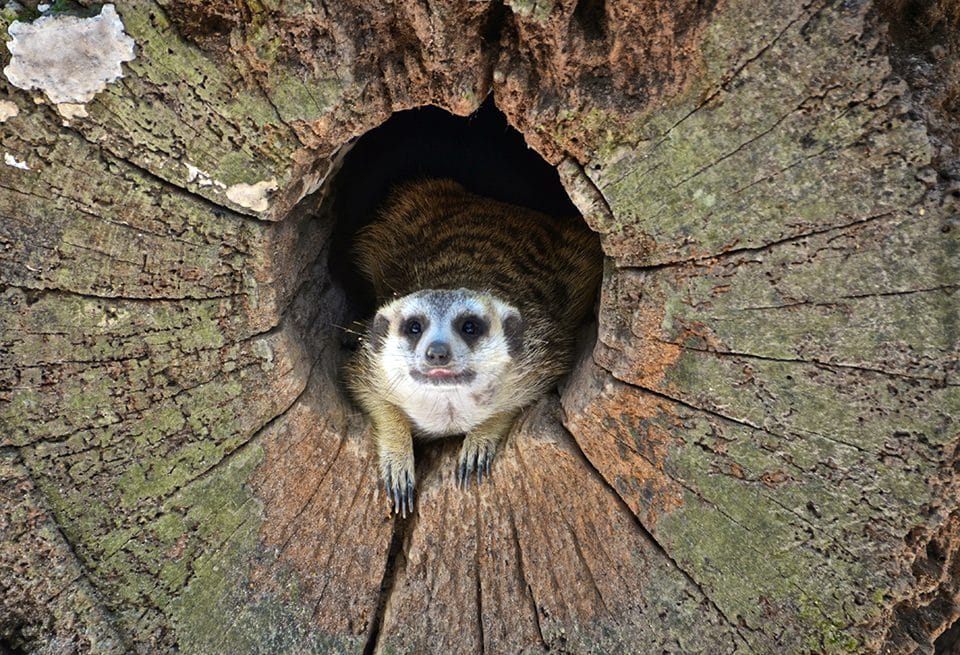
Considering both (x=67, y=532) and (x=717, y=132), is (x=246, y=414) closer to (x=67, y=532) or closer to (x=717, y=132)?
(x=67, y=532)

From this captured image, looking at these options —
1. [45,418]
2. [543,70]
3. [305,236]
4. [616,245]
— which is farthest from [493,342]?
[45,418]

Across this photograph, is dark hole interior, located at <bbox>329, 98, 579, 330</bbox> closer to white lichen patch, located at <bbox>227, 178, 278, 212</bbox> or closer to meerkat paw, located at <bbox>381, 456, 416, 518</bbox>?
meerkat paw, located at <bbox>381, 456, 416, 518</bbox>

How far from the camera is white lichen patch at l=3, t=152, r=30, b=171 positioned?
6.26 ft

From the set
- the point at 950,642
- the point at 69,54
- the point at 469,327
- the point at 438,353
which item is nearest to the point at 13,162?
the point at 69,54

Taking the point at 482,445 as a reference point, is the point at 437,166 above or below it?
above

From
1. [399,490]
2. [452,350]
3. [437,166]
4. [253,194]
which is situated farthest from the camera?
[437,166]

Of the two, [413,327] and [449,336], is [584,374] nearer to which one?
[449,336]

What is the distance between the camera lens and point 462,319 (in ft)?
10.1

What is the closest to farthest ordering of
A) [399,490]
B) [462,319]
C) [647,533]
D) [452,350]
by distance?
[647,533], [399,490], [452,350], [462,319]

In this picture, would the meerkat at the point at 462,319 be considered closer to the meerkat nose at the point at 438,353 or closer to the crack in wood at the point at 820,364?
the meerkat nose at the point at 438,353

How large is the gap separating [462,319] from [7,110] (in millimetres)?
1698

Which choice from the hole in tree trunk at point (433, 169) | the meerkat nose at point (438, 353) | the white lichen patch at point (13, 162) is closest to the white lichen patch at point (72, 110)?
the white lichen patch at point (13, 162)

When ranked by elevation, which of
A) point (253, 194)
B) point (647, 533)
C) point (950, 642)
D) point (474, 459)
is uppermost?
point (253, 194)

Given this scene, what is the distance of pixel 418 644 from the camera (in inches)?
95.5
